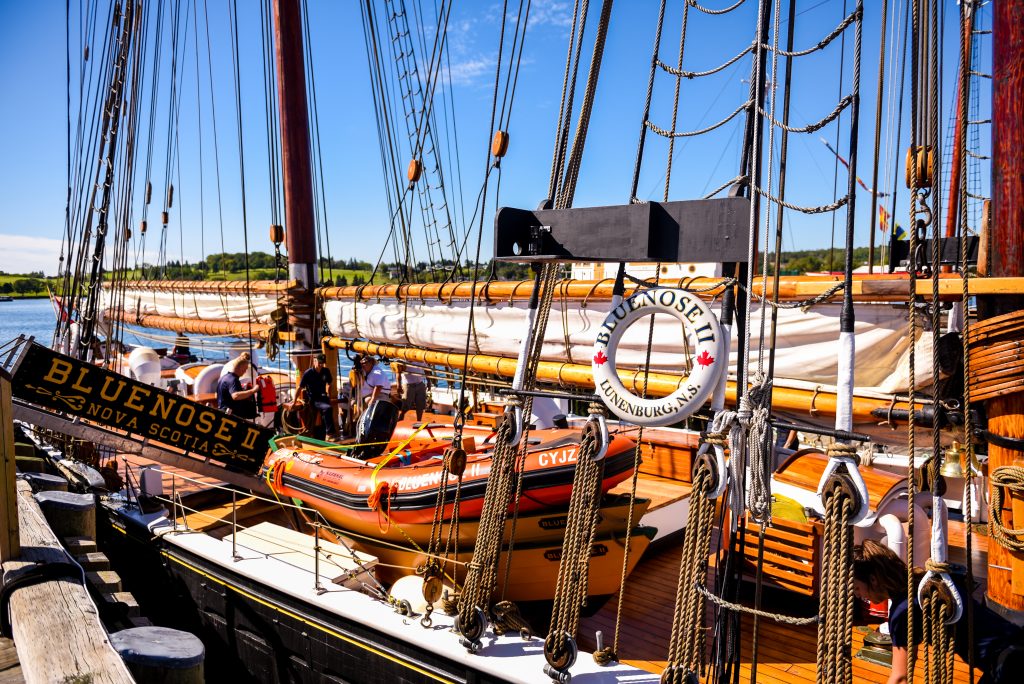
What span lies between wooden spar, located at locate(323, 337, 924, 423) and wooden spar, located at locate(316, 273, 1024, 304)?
1.78 ft

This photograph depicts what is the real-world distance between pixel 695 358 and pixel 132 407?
18.2 ft

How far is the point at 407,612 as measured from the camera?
4441mm

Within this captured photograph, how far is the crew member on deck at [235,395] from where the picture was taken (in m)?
8.22

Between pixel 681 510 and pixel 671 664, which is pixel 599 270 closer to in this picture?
pixel 681 510

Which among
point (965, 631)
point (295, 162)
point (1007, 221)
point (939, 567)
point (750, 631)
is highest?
point (295, 162)

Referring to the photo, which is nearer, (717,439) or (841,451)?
(841,451)

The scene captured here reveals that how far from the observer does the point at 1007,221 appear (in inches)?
108

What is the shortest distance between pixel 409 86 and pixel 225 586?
876 cm

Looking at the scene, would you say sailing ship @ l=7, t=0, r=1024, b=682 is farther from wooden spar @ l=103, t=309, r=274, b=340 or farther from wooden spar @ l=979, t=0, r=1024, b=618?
wooden spar @ l=103, t=309, r=274, b=340

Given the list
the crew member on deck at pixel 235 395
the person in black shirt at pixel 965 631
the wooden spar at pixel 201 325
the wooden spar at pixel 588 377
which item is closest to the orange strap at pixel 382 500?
the wooden spar at pixel 588 377

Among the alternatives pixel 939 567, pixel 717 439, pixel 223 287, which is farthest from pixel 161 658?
pixel 223 287

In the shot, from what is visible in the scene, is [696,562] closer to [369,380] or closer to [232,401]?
[369,380]

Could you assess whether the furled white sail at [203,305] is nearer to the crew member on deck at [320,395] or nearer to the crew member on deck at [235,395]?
the crew member on deck at [235,395]

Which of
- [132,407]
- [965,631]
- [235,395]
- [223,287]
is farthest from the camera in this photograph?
[223,287]
